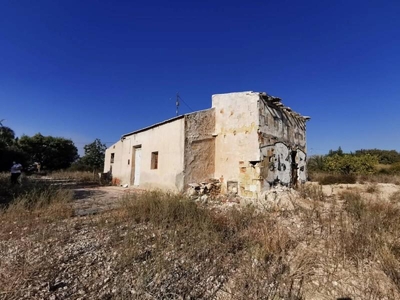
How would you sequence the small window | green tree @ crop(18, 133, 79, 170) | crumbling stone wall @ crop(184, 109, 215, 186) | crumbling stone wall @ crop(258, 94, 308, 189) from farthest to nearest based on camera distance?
1. green tree @ crop(18, 133, 79, 170)
2. the small window
3. crumbling stone wall @ crop(184, 109, 215, 186)
4. crumbling stone wall @ crop(258, 94, 308, 189)

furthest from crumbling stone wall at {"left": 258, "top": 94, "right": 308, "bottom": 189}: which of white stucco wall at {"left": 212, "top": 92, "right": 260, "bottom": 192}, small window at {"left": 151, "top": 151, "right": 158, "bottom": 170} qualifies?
small window at {"left": 151, "top": 151, "right": 158, "bottom": 170}

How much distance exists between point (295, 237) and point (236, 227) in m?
1.22

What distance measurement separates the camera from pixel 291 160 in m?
11.3

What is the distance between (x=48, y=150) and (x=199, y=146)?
26.5 meters

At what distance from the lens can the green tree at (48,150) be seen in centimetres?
2731

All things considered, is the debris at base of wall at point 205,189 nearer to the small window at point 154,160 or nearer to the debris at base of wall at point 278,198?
the debris at base of wall at point 278,198

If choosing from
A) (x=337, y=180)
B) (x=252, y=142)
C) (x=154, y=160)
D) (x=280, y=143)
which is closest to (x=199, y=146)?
(x=252, y=142)

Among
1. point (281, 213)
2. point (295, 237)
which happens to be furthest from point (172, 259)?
point (281, 213)

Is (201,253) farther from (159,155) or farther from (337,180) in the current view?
(337,180)

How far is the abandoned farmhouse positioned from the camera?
9.37 metres

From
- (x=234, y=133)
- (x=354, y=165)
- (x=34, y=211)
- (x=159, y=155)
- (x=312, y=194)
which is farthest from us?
(x=354, y=165)

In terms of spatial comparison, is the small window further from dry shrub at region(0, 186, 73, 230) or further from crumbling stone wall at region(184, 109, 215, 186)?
dry shrub at region(0, 186, 73, 230)

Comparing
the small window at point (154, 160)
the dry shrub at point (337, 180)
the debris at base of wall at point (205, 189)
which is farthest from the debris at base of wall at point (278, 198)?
the small window at point (154, 160)

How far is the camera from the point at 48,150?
28797 mm
